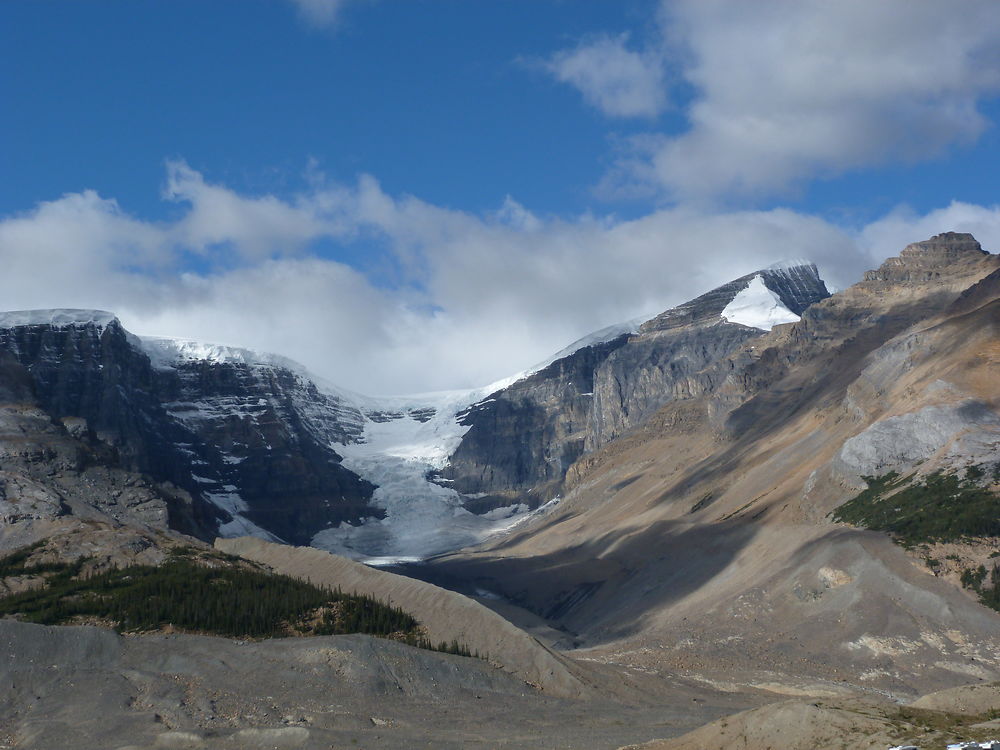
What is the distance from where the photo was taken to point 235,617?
209 ft

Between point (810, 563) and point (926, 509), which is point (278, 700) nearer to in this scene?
point (810, 563)

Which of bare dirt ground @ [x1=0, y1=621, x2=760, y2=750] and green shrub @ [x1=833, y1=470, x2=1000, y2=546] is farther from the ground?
green shrub @ [x1=833, y1=470, x2=1000, y2=546]

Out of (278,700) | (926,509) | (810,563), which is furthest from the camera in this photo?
(810,563)

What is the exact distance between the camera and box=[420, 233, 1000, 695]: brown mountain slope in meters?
88.1

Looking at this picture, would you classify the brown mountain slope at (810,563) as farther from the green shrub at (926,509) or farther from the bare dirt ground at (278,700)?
the bare dirt ground at (278,700)

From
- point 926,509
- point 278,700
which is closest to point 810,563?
point 926,509

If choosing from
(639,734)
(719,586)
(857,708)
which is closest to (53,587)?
(639,734)

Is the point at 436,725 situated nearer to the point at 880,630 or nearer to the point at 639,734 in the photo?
the point at 639,734

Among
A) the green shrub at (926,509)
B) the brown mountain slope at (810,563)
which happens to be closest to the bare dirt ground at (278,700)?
the brown mountain slope at (810,563)

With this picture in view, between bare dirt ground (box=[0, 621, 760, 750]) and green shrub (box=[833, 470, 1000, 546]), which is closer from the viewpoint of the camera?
bare dirt ground (box=[0, 621, 760, 750])

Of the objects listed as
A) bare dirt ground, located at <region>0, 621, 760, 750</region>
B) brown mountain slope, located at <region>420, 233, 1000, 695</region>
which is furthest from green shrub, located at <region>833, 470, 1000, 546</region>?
bare dirt ground, located at <region>0, 621, 760, 750</region>

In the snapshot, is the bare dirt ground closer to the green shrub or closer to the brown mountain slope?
the brown mountain slope

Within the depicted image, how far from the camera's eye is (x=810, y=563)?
351 feet

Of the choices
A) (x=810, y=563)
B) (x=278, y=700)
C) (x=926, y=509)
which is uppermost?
(x=926, y=509)
